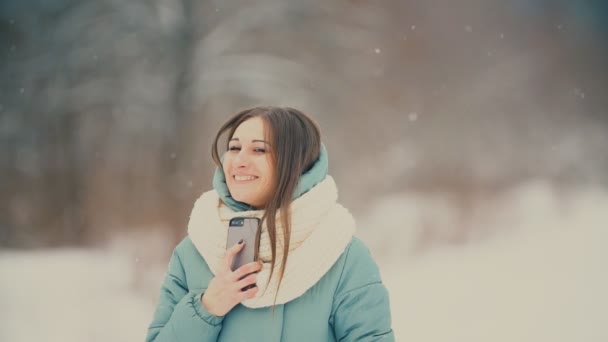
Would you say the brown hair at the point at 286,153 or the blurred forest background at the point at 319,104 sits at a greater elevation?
the blurred forest background at the point at 319,104

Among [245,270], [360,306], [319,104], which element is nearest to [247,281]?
[245,270]

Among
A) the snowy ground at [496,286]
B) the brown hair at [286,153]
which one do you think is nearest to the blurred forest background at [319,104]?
the snowy ground at [496,286]

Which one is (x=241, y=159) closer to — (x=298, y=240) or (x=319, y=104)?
(x=298, y=240)

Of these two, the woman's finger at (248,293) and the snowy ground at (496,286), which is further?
the snowy ground at (496,286)

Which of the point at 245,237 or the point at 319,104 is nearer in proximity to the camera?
the point at 245,237

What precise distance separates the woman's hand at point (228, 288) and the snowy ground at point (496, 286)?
145 centimetres

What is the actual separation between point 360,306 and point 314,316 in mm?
70

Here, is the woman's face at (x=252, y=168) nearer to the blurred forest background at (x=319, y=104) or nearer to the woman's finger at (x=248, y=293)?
the woman's finger at (x=248, y=293)

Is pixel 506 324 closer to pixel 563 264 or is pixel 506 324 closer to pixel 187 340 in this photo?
pixel 563 264

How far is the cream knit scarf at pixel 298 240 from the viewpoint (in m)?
0.90

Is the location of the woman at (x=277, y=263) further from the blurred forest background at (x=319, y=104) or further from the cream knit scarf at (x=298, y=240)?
the blurred forest background at (x=319, y=104)

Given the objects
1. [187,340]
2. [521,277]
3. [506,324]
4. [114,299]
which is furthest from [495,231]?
[187,340]

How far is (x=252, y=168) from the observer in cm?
96

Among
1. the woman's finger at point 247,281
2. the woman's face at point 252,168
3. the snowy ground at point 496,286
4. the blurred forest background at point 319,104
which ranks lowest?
the snowy ground at point 496,286
